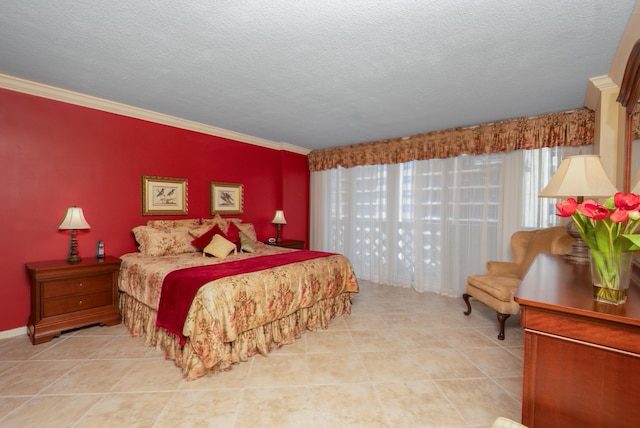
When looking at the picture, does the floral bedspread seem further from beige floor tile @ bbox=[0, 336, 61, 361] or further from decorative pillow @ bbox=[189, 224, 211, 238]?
beige floor tile @ bbox=[0, 336, 61, 361]

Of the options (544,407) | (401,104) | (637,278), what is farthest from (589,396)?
(401,104)

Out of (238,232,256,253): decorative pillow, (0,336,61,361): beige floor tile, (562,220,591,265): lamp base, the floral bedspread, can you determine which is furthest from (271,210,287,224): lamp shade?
(562,220,591,265): lamp base

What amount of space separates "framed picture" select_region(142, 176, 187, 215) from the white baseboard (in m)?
1.60

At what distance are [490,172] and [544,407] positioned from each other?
3.55 meters

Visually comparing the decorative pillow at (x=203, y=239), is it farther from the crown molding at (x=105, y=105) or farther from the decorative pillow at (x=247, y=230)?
the crown molding at (x=105, y=105)

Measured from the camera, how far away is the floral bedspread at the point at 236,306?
2.23 meters

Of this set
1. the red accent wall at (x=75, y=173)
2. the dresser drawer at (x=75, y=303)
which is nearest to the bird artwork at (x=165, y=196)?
the red accent wall at (x=75, y=173)

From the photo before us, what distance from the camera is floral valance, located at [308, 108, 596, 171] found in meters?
3.38

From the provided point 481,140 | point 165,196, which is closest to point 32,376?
point 165,196

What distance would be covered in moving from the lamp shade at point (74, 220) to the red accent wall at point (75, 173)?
0.66 feet

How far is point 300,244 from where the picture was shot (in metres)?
5.16

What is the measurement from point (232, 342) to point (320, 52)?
247 cm

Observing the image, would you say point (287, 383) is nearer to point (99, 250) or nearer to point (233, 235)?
point (233, 235)

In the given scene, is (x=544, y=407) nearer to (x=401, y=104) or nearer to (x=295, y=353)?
(x=295, y=353)
